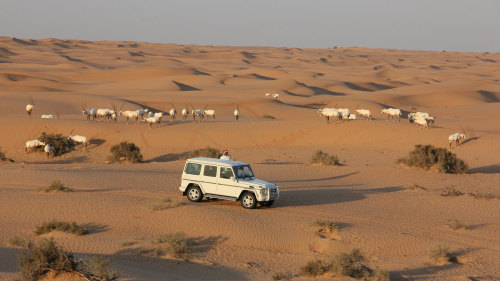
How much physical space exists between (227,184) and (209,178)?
1.95 feet

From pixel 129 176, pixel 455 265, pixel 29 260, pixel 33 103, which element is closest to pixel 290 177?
pixel 129 176

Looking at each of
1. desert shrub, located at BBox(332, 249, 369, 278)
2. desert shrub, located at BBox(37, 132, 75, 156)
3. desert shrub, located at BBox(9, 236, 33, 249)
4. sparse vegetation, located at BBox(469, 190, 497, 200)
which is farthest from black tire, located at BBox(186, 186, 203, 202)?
desert shrub, located at BBox(37, 132, 75, 156)

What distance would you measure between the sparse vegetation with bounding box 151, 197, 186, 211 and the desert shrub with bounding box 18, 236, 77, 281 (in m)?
6.39

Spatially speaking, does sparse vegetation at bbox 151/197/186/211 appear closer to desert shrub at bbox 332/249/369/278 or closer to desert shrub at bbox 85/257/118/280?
desert shrub at bbox 332/249/369/278

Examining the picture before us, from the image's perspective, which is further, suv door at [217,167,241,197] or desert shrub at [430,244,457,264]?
suv door at [217,167,241,197]

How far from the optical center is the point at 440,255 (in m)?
14.5

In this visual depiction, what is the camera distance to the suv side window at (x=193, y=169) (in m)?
18.2

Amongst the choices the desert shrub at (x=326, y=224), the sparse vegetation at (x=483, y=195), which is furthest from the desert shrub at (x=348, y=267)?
the sparse vegetation at (x=483, y=195)

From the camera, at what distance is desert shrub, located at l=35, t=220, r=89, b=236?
15359 mm

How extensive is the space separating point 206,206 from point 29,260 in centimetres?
743

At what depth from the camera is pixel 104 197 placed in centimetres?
1900

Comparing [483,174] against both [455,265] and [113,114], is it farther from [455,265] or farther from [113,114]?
[113,114]

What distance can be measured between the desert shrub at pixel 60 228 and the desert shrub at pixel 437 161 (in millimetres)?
16397

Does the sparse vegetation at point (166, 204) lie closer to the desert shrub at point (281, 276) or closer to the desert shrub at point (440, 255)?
the desert shrub at point (281, 276)
